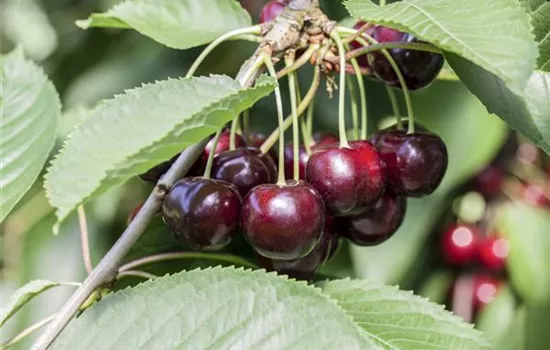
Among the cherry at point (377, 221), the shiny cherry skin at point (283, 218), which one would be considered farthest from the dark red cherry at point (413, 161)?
the shiny cherry skin at point (283, 218)

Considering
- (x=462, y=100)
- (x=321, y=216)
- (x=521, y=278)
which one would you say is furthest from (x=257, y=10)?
(x=321, y=216)

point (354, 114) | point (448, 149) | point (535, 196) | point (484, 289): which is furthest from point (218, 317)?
point (535, 196)

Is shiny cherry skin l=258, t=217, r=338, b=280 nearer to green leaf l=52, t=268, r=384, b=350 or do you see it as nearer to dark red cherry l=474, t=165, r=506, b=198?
green leaf l=52, t=268, r=384, b=350

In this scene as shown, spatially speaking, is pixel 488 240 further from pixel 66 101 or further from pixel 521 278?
pixel 66 101

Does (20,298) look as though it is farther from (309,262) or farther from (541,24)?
(541,24)

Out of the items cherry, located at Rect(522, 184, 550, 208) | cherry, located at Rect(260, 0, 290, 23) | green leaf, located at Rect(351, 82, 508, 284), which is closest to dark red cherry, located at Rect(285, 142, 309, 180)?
cherry, located at Rect(260, 0, 290, 23)

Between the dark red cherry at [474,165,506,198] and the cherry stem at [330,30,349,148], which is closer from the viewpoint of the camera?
the cherry stem at [330,30,349,148]
